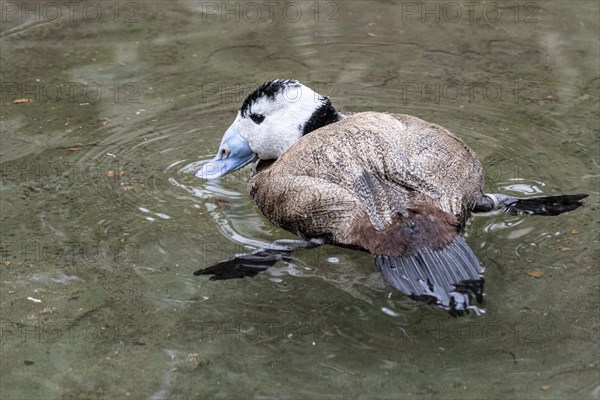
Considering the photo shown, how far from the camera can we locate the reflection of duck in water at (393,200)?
351 centimetres

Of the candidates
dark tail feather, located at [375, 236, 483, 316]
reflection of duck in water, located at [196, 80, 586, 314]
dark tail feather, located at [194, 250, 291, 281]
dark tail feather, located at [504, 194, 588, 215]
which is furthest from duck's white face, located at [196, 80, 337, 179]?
dark tail feather, located at [375, 236, 483, 316]

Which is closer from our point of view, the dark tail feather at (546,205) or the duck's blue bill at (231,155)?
the dark tail feather at (546,205)

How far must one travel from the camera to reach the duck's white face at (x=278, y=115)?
479 cm

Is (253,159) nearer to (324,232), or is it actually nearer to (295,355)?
(324,232)

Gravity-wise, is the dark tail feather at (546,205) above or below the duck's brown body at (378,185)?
below

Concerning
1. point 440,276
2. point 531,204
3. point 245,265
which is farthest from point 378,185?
point 531,204

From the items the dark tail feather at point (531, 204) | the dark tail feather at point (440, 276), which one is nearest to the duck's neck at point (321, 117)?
the dark tail feather at point (531, 204)

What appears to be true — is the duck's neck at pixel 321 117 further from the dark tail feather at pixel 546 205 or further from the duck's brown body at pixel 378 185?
the dark tail feather at pixel 546 205

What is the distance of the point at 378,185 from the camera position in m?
3.82

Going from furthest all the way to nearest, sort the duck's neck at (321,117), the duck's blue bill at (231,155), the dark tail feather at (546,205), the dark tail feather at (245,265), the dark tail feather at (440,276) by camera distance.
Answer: the duck's blue bill at (231,155) < the duck's neck at (321,117) < the dark tail feather at (546,205) < the dark tail feather at (245,265) < the dark tail feather at (440,276)

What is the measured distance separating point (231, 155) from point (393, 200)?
145cm

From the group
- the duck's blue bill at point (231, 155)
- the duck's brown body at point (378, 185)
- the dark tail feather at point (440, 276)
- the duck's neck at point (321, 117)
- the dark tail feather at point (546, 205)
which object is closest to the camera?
the dark tail feather at point (440, 276)

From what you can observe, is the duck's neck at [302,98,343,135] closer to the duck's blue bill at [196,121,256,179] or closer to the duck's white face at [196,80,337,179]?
the duck's white face at [196,80,337,179]

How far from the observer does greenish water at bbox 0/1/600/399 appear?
3.49 metres
